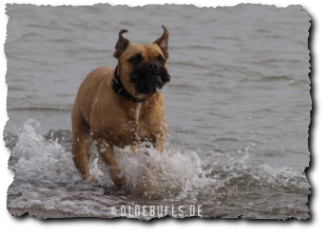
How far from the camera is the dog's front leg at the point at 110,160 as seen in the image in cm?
599

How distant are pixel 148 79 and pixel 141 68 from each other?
126 mm

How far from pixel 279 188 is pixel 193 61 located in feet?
23.1

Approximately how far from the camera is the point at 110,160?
239 inches

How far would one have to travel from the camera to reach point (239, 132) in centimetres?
879

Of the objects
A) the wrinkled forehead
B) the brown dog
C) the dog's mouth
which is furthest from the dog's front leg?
the wrinkled forehead

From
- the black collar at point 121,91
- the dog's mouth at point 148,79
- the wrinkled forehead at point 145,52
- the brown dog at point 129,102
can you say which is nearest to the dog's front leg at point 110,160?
the brown dog at point 129,102

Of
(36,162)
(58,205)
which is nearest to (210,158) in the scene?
(36,162)

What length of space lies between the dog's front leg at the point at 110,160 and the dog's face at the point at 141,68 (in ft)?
2.10

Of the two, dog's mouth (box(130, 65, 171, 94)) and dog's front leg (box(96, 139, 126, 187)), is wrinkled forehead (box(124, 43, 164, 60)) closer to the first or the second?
dog's mouth (box(130, 65, 171, 94))

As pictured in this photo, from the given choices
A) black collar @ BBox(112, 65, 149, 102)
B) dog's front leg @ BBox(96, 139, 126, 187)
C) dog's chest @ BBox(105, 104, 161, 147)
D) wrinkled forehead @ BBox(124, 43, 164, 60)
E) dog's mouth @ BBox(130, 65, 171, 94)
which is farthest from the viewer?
dog's front leg @ BBox(96, 139, 126, 187)

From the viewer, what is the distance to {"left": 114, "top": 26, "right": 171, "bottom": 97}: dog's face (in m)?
5.46

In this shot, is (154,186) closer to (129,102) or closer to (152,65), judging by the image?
(129,102)

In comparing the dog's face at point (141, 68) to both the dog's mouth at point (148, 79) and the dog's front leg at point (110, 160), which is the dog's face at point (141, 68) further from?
the dog's front leg at point (110, 160)

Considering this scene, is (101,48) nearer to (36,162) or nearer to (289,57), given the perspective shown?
(289,57)
